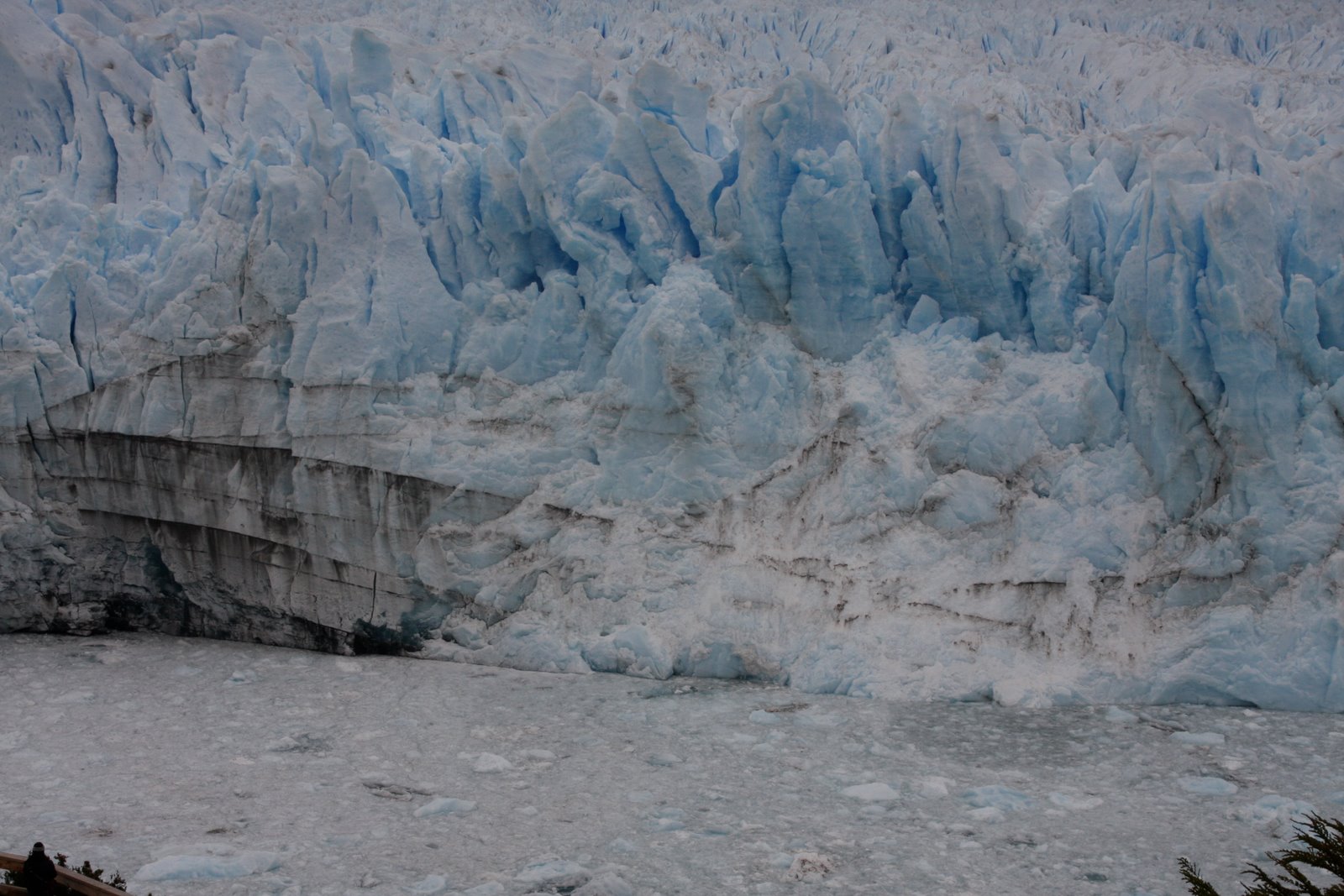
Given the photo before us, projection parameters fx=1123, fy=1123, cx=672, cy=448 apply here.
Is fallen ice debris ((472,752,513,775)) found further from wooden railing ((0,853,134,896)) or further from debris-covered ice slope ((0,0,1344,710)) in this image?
wooden railing ((0,853,134,896))

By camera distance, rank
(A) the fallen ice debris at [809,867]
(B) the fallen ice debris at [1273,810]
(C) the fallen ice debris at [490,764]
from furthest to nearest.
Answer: (C) the fallen ice debris at [490,764]
(B) the fallen ice debris at [1273,810]
(A) the fallen ice debris at [809,867]

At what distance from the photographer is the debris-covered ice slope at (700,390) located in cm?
607

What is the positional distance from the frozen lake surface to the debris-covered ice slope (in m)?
0.47

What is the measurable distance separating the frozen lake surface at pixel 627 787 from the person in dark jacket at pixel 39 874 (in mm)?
611

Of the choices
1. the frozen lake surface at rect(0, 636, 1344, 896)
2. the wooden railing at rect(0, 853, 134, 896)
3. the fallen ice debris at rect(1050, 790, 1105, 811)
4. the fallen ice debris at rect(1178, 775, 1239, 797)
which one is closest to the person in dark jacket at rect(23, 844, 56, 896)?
the wooden railing at rect(0, 853, 134, 896)

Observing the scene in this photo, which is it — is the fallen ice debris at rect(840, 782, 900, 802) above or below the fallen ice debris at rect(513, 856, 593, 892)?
above

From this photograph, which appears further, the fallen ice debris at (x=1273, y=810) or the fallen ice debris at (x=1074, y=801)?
the fallen ice debris at (x=1074, y=801)

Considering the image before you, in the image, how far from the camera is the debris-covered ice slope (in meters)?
6.07

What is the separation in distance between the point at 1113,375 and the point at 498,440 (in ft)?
12.2

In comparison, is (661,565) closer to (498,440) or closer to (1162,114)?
(498,440)

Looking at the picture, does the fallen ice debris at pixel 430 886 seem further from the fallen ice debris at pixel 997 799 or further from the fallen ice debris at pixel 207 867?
the fallen ice debris at pixel 997 799

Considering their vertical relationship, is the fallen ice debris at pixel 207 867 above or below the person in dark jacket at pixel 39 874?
below

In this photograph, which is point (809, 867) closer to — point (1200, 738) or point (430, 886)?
point (430, 886)

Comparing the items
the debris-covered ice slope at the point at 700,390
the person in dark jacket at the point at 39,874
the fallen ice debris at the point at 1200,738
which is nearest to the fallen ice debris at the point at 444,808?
the person in dark jacket at the point at 39,874
